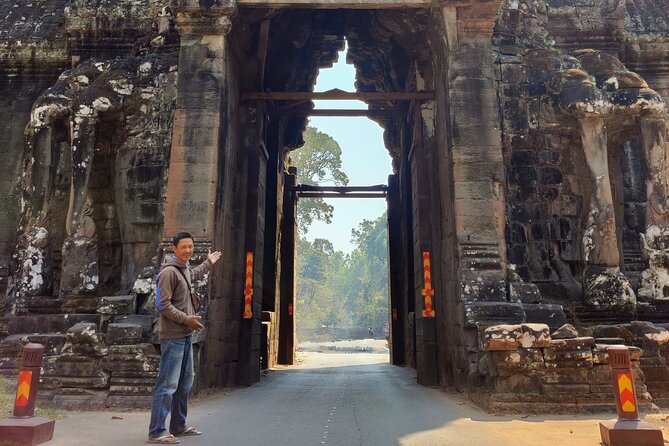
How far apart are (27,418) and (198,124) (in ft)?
14.5

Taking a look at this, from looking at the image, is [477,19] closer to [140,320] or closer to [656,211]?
[656,211]

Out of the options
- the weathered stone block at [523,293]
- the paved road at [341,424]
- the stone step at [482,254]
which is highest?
the stone step at [482,254]

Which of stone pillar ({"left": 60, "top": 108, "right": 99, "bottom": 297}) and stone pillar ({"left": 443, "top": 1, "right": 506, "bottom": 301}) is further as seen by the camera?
stone pillar ({"left": 60, "top": 108, "right": 99, "bottom": 297})

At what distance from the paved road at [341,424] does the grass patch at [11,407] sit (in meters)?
0.19

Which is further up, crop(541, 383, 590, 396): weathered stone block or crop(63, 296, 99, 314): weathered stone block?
crop(63, 296, 99, 314): weathered stone block

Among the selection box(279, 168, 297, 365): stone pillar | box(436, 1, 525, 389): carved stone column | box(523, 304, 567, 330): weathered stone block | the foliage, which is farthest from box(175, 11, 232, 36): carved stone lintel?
the foliage

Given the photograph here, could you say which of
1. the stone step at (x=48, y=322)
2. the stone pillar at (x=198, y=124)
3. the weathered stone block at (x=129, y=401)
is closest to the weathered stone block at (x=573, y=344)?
the weathered stone block at (x=129, y=401)

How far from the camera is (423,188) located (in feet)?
27.5

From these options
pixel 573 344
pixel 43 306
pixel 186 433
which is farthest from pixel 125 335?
pixel 573 344

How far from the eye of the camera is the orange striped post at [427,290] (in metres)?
7.68

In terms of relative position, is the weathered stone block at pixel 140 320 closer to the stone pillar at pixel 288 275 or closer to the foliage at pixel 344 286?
the stone pillar at pixel 288 275

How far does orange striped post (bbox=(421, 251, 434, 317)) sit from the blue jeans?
4.44 metres

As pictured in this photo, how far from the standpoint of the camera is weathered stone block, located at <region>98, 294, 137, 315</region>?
6.37 metres

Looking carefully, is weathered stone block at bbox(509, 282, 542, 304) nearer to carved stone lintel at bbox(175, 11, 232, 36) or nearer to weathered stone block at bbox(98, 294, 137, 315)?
weathered stone block at bbox(98, 294, 137, 315)
